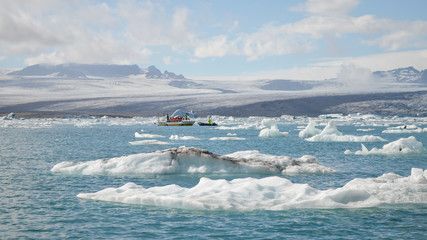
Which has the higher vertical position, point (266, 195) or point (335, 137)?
point (266, 195)

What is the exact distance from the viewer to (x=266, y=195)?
523 inches

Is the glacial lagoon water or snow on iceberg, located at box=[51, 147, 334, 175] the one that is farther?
snow on iceberg, located at box=[51, 147, 334, 175]

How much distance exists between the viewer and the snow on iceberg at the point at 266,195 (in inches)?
495

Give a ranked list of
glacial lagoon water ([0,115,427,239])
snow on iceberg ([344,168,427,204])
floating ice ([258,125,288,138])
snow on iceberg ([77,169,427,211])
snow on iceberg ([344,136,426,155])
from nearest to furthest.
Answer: glacial lagoon water ([0,115,427,239]) < snow on iceberg ([77,169,427,211]) < snow on iceberg ([344,168,427,204]) < snow on iceberg ([344,136,426,155]) < floating ice ([258,125,288,138])

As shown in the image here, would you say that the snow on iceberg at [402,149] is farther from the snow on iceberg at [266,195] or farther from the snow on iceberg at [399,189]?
the snow on iceberg at [266,195]

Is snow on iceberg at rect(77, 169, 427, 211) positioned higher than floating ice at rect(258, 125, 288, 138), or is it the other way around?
snow on iceberg at rect(77, 169, 427, 211)

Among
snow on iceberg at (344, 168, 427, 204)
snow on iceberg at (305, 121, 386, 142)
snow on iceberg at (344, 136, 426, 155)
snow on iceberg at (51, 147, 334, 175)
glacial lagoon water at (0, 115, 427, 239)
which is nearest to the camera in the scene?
glacial lagoon water at (0, 115, 427, 239)

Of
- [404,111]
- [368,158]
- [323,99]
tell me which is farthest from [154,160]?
[323,99]

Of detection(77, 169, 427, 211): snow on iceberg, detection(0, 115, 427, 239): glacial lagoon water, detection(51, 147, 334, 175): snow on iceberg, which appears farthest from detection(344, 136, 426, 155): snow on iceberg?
detection(77, 169, 427, 211): snow on iceberg

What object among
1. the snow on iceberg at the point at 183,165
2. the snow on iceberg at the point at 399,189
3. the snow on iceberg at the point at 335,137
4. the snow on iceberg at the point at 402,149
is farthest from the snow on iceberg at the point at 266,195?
the snow on iceberg at the point at 335,137

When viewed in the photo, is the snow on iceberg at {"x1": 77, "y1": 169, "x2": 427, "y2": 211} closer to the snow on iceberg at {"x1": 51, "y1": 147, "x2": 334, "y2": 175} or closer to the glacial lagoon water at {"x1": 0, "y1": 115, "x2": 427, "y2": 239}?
the glacial lagoon water at {"x1": 0, "y1": 115, "x2": 427, "y2": 239}

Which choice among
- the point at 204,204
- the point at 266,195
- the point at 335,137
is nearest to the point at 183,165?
the point at 266,195

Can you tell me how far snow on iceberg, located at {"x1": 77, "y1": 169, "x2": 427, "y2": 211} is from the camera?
12.6 metres

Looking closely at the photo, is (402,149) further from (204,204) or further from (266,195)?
(204,204)
